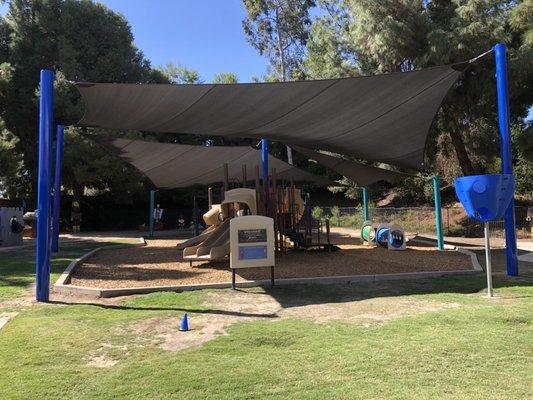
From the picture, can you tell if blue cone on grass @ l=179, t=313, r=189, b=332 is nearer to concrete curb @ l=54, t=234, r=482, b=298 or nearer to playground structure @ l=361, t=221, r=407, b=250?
concrete curb @ l=54, t=234, r=482, b=298

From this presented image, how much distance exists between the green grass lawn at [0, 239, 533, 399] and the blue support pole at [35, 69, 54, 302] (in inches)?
30.8

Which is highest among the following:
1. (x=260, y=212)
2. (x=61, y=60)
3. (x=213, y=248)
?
(x=61, y=60)

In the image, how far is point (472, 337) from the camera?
4867 mm

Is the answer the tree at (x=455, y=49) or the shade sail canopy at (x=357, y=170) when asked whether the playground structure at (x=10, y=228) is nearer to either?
the shade sail canopy at (x=357, y=170)

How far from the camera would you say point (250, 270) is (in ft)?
31.7

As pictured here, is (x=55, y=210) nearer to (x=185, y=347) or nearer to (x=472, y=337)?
(x=185, y=347)

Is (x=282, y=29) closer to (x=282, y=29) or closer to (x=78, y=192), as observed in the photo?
(x=282, y=29)

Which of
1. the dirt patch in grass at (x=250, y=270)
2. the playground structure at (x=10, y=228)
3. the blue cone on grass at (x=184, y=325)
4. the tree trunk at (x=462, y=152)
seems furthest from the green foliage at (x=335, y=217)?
the blue cone on grass at (x=184, y=325)

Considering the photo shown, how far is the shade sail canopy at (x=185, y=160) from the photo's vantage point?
14266 mm

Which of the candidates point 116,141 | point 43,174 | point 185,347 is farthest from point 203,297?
point 116,141

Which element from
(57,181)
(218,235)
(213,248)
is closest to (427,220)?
(218,235)

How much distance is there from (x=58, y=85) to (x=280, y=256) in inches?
770

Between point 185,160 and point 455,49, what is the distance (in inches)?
407

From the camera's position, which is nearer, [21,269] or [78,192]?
[21,269]
